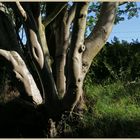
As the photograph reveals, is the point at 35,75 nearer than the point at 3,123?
No

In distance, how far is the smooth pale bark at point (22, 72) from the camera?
9078 millimetres

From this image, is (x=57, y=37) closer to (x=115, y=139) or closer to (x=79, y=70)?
(x=79, y=70)

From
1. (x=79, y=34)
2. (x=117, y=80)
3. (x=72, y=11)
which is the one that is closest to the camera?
(x=79, y=34)

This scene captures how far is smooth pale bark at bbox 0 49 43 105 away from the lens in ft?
29.8

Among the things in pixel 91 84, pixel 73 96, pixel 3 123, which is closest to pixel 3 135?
pixel 3 123

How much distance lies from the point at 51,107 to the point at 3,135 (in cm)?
150

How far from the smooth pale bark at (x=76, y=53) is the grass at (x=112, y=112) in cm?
92

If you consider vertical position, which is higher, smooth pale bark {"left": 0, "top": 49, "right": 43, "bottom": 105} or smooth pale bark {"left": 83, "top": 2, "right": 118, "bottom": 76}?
smooth pale bark {"left": 83, "top": 2, "right": 118, "bottom": 76}

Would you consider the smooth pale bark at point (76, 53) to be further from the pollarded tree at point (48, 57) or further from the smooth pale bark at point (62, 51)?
the smooth pale bark at point (62, 51)

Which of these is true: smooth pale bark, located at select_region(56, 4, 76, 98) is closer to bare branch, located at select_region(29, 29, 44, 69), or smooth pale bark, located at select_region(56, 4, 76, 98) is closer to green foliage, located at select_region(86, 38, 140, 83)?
bare branch, located at select_region(29, 29, 44, 69)

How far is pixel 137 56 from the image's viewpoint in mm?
13984

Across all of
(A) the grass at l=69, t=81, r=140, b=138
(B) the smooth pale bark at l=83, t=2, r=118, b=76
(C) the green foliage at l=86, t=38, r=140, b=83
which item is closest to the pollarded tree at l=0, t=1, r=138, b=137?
(B) the smooth pale bark at l=83, t=2, r=118, b=76


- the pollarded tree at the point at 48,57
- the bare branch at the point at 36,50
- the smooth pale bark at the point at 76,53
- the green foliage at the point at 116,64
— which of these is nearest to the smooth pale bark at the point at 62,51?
the pollarded tree at the point at 48,57

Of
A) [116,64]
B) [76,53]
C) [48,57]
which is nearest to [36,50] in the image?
[48,57]
